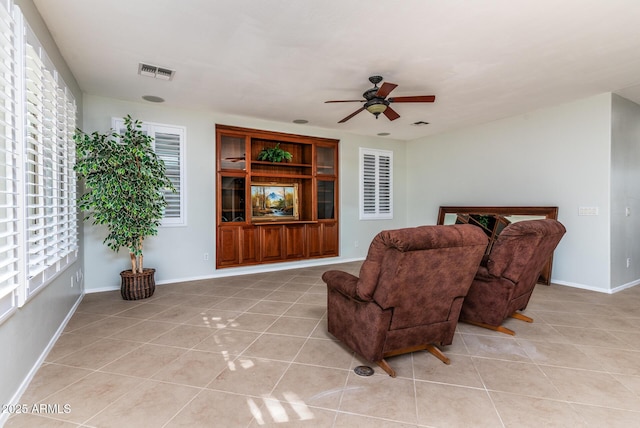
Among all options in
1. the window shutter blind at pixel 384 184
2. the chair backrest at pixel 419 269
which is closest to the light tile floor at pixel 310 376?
the chair backrest at pixel 419 269

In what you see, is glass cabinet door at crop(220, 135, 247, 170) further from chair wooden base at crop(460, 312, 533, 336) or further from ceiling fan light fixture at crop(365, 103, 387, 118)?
chair wooden base at crop(460, 312, 533, 336)

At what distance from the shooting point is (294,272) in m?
5.61

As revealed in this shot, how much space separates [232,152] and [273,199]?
1.11 meters

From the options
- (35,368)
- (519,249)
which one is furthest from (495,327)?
(35,368)

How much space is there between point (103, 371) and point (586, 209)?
19.5 ft

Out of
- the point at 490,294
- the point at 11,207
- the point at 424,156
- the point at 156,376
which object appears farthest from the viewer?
the point at 424,156

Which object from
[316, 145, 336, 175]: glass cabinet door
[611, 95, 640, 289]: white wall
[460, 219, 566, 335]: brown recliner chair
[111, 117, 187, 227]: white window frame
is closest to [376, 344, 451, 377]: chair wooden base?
[460, 219, 566, 335]: brown recliner chair

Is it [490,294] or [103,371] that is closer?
[103,371]

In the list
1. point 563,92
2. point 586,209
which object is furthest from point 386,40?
point 586,209

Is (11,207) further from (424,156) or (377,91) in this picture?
(424,156)

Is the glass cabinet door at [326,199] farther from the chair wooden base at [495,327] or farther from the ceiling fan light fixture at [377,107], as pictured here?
the chair wooden base at [495,327]

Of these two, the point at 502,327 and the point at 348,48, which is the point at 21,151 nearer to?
the point at 348,48

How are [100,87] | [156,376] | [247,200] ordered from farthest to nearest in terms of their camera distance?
[247,200]
[100,87]
[156,376]

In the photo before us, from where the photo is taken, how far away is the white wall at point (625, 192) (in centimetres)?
430
